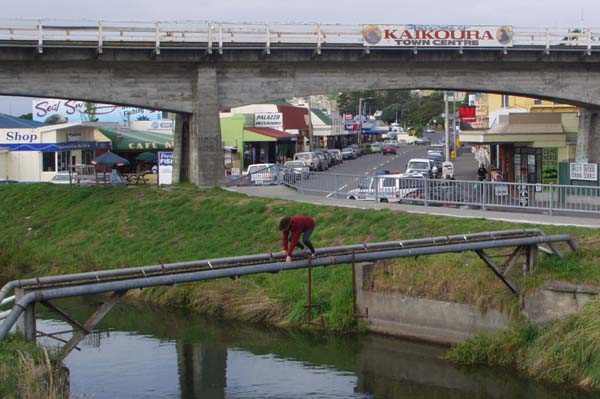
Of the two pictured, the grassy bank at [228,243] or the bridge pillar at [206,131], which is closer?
the grassy bank at [228,243]

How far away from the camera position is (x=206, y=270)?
18047 millimetres

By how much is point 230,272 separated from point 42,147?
146 ft

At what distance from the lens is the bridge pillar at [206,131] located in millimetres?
40031

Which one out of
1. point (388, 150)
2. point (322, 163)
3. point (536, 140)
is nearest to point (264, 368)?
point (536, 140)

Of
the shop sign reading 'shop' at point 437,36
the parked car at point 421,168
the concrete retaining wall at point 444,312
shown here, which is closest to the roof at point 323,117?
the parked car at point 421,168

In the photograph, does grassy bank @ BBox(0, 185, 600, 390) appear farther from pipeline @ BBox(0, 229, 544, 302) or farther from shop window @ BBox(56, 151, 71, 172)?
shop window @ BBox(56, 151, 71, 172)

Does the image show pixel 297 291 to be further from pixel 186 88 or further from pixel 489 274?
pixel 186 88

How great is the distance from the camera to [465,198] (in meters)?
32.0

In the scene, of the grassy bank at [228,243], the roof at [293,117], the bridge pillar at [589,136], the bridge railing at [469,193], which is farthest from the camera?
the roof at [293,117]

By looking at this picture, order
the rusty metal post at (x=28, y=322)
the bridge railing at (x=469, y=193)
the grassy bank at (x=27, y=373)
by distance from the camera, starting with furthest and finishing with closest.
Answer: the bridge railing at (x=469, y=193), the rusty metal post at (x=28, y=322), the grassy bank at (x=27, y=373)

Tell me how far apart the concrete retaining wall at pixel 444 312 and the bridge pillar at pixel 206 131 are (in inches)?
640

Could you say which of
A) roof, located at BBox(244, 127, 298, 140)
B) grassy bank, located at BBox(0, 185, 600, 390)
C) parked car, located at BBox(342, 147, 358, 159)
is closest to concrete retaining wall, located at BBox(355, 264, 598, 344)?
grassy bank, located at BBox(0, 185, 600, 390)

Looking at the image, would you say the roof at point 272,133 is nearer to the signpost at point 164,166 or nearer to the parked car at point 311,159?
the parked car at point 311,159

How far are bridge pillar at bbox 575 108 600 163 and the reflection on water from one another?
24.1 m
